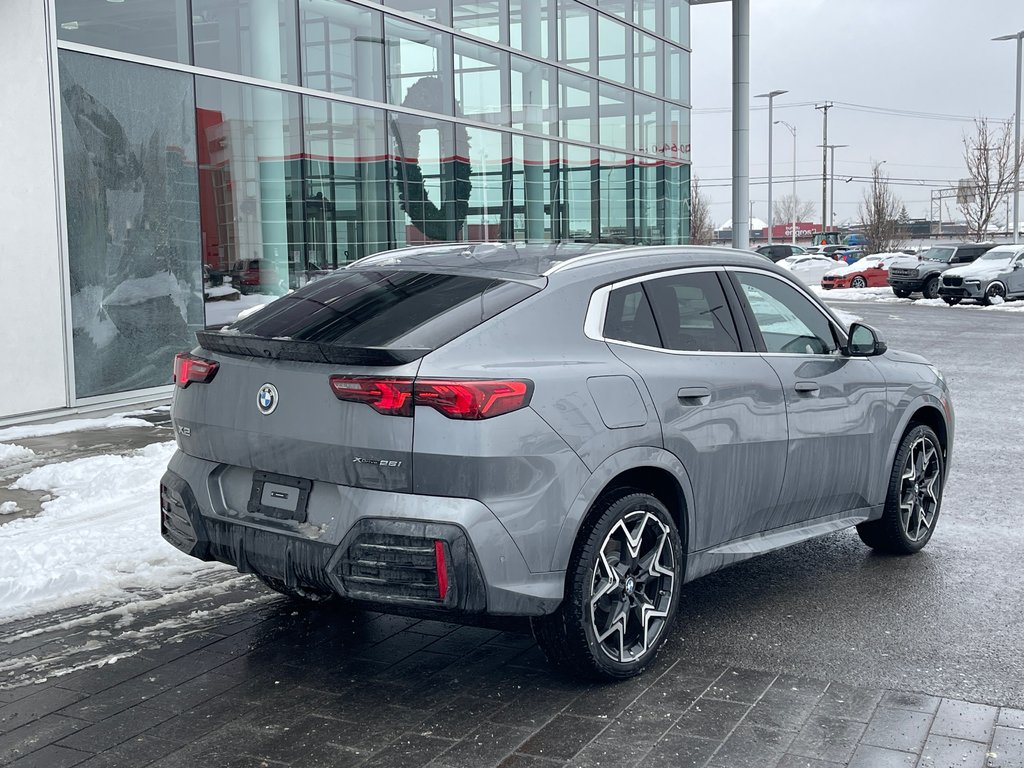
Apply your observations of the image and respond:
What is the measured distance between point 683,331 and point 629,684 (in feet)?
4.91

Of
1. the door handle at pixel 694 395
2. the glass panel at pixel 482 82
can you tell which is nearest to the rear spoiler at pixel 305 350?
the door handle at pixel 694 395

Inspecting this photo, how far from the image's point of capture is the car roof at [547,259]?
4.66 meters

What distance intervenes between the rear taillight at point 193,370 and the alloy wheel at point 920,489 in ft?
12.2

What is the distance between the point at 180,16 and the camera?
1309 cm

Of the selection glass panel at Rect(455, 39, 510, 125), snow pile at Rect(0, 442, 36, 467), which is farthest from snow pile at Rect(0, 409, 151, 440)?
glass panel at Rect(455, 39, 510, 125)

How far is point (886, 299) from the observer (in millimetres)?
36844

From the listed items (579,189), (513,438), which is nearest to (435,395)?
(513,438)

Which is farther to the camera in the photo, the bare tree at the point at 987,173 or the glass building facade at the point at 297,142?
the bare tree at the point at 987,173

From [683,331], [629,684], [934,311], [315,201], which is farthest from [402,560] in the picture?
[934,311]

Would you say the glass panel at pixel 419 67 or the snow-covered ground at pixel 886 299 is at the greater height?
the glass panel at pixel 419 67

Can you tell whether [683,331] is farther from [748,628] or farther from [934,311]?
[934,311]

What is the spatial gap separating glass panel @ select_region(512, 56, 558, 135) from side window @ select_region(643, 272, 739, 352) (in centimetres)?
1599

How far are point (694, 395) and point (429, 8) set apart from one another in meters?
14.7

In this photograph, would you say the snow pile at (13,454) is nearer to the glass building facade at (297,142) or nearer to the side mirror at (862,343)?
the glass building facade at (297,142)
